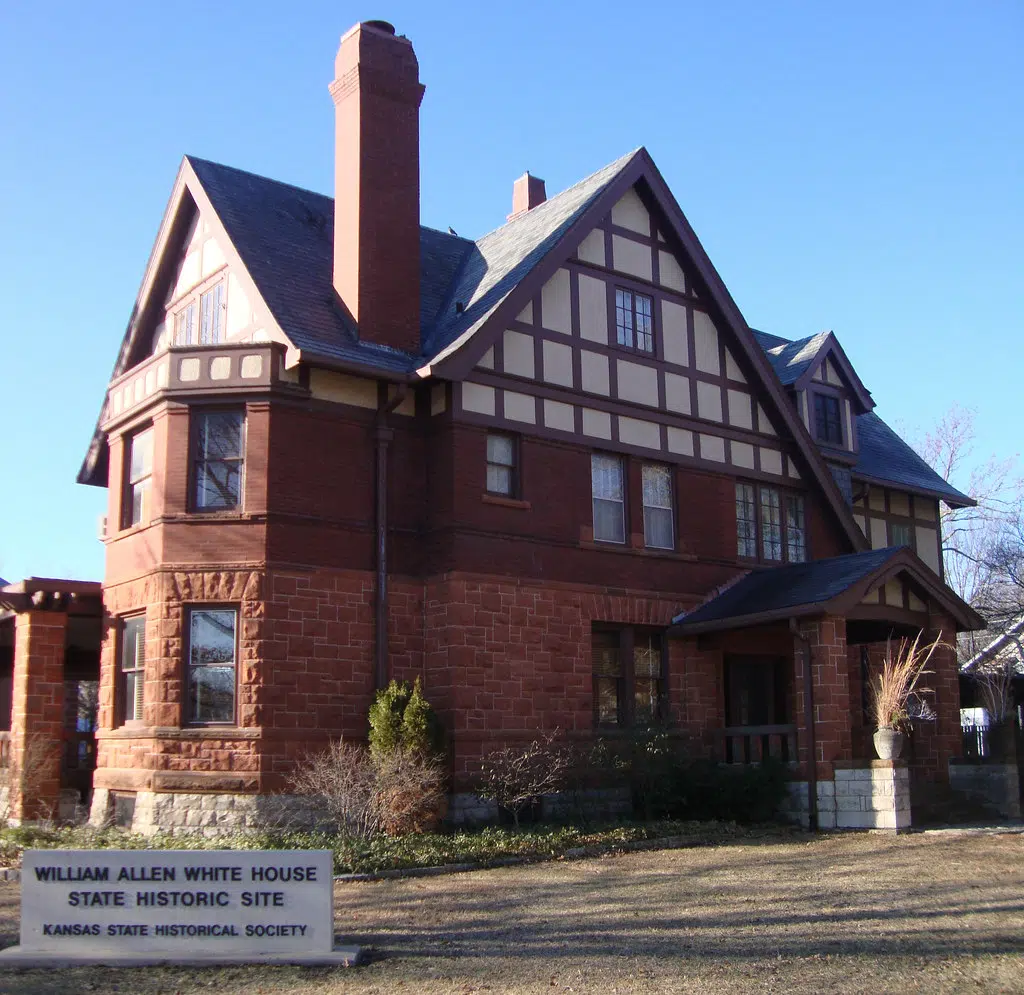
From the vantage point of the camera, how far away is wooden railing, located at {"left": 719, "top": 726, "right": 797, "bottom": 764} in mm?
19234

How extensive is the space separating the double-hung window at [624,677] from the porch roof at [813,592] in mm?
665

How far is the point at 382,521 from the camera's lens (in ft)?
59.9

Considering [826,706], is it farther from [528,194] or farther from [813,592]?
[528,194]

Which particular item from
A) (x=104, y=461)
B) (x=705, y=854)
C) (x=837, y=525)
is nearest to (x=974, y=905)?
(x=705, y=854)

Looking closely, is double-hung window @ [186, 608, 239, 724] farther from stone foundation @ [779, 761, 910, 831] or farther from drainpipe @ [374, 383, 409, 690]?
stone foundation @ [779, 761, 910, 831]

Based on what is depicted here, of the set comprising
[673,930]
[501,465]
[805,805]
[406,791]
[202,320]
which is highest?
[202,320]

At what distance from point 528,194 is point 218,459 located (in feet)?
39.6

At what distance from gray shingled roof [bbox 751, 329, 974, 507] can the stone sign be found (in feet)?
60.8

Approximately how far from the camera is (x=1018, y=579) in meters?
38.8

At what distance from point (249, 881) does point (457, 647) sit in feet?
28.8

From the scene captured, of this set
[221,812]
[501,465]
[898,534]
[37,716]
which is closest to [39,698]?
[37,716]

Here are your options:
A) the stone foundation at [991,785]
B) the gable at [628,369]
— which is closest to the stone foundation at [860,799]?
the stone foundation at [991,785]

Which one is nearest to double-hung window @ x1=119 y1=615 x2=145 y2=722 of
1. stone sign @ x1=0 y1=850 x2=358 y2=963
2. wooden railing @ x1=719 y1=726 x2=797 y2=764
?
stone sign @ x1=0 y1=850 x2=358 y2=963

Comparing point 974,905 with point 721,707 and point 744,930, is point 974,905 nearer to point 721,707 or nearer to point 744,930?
point 744,930
